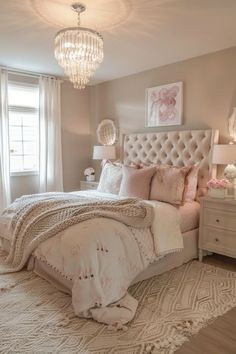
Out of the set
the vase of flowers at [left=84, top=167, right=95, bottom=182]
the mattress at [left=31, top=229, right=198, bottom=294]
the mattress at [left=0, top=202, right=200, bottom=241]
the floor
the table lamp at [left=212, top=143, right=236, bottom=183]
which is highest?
the table lamp at [left=212, top=143, right=236, bottom=183]

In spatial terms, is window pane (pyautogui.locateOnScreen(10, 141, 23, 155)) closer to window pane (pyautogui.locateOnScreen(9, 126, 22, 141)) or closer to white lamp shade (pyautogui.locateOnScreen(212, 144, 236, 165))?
window pane (pyautogui.locateOnScreen(9, 126, 22, 141))

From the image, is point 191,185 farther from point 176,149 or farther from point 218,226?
point 176,149

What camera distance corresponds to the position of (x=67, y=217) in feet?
8.89

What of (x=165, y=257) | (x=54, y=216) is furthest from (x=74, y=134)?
(x=165, y=257)

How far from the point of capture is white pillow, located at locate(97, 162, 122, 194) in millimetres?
4076

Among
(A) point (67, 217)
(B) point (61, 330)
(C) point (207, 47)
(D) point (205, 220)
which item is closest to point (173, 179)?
(D) point (205, 220)

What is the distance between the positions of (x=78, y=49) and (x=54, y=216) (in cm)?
155

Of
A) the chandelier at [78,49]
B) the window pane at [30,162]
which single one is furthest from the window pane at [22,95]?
the chandelier at [78,49]

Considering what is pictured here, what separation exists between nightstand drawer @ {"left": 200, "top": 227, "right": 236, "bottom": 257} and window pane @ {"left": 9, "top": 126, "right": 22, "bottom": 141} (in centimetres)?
329

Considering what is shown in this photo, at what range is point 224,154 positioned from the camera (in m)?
3.29

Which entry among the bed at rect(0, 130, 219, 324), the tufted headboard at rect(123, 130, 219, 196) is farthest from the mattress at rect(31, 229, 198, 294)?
the tufted headboard at rect(123, 130, 219, 196)

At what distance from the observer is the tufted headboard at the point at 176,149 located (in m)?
3.76

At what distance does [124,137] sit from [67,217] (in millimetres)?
2571

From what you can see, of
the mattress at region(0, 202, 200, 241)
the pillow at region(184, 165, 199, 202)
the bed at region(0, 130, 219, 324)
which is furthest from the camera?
the pillow at region(184, 165, 199, 202)
